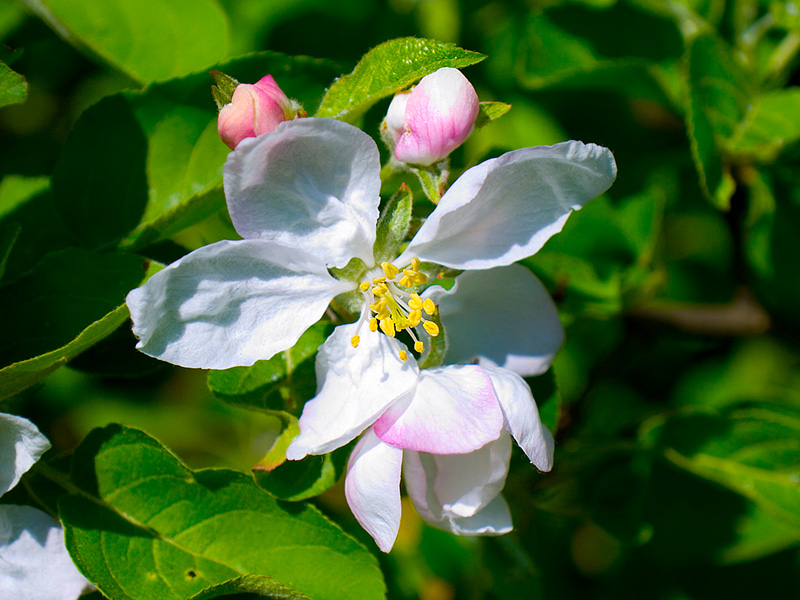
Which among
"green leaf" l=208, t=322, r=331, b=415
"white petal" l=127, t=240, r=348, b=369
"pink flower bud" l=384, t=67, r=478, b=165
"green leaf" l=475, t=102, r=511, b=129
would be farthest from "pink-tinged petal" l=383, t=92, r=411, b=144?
"green leaf" l=208, t=322, r=331, b=415

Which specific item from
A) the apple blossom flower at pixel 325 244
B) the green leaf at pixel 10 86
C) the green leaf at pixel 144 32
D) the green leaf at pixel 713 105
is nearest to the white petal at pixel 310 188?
the apple blossom flower at pixel 325 244

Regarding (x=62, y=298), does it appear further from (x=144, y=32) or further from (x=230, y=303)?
(x=144, y=32)

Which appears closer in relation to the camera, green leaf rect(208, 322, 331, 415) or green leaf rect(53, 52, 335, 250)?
green leaf rect(208, 322, 331, 415)

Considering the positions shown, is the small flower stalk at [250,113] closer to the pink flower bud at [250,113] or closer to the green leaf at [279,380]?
the pink flower bud at [250,113]

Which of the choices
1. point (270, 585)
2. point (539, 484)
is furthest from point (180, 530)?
point (539, 484)

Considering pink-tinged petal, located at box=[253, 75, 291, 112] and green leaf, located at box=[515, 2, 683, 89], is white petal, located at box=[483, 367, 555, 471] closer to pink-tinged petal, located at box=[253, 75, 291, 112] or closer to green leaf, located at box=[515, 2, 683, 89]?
pink-tinged petal, located at box=[253, 75, 291, 112]

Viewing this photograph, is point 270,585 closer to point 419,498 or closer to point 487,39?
point 419,498

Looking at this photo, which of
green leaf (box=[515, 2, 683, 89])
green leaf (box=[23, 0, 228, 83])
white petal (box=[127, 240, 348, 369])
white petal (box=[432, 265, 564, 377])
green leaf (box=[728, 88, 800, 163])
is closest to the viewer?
white petal (box=[127, 240, 348, 369])

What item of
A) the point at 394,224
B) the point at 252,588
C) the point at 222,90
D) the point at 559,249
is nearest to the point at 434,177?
the point at 394,224
